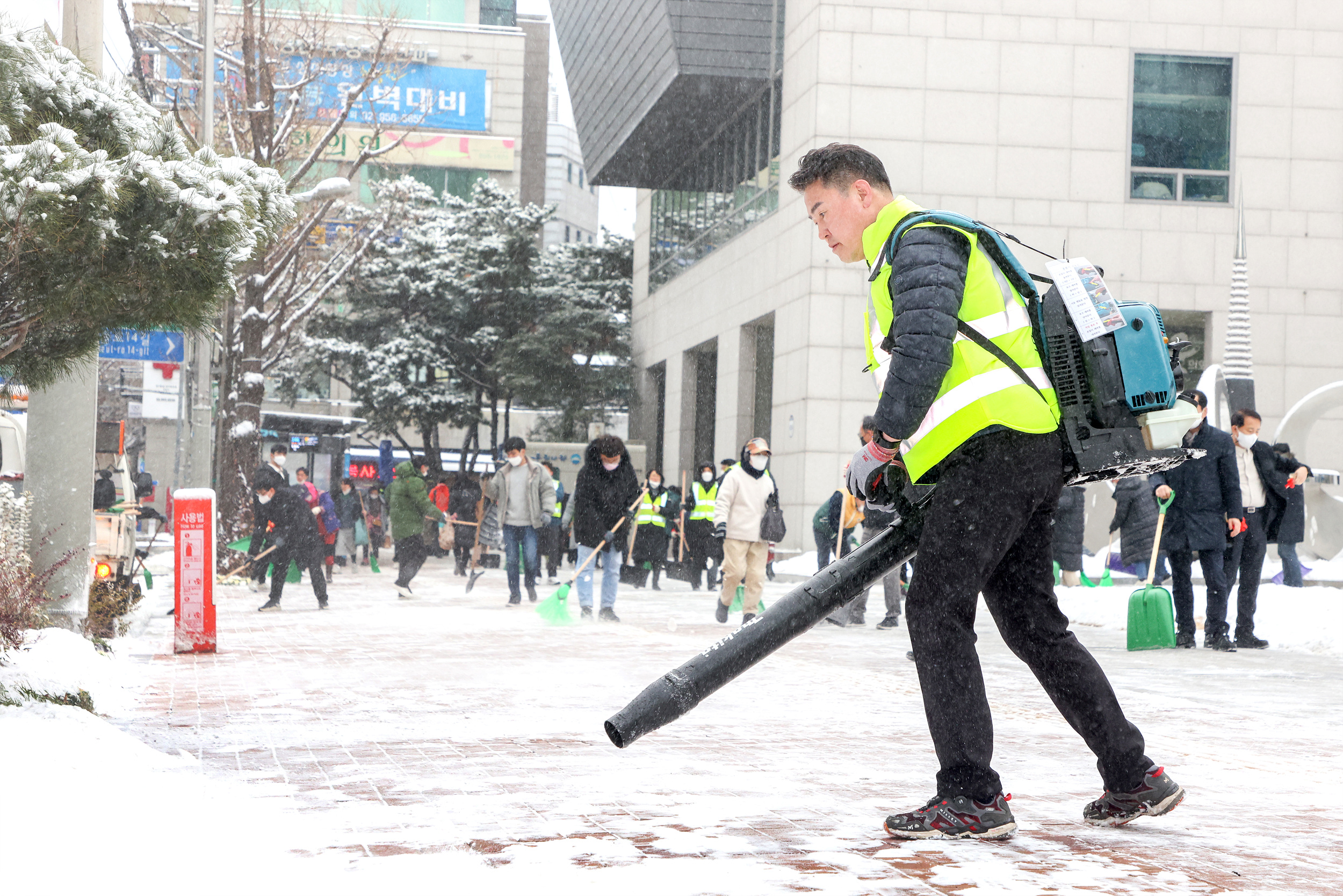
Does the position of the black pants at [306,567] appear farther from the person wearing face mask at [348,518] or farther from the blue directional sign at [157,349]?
the person wearing face mask at [348,518]

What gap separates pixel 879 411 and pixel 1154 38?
26563 mm

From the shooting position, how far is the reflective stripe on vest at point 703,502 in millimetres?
18641

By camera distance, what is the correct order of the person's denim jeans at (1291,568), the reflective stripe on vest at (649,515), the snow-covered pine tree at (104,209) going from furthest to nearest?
the reflective stripe on vest at (649,515), the person's denim jeans at (1291,568), the snow-covered pine tree at (104,209)

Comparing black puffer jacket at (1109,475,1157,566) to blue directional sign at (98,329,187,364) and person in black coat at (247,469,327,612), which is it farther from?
blue directional sign at (98,329,187,364)

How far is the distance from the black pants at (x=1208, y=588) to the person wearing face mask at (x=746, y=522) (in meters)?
3.68

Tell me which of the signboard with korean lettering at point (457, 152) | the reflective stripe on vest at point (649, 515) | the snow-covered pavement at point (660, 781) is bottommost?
the snow-covered pavement at point (660, 781)

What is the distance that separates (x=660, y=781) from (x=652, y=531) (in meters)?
14.6

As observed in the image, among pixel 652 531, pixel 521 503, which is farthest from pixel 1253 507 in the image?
pixel 652 531

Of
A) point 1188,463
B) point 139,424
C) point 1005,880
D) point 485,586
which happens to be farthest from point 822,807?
point 139,424

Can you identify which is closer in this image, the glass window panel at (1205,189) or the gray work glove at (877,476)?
the gray work glove at (877,476)

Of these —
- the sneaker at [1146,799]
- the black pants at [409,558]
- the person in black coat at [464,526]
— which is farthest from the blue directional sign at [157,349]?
the sneaker at [1146,799]

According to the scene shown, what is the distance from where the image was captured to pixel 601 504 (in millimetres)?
15023

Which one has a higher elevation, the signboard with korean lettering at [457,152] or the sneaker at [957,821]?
the signboard with korean lettering at [457,152]

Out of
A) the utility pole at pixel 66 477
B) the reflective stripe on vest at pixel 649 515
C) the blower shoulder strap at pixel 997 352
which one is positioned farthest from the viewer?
the reflective stripe on vest at pixel 649 515
